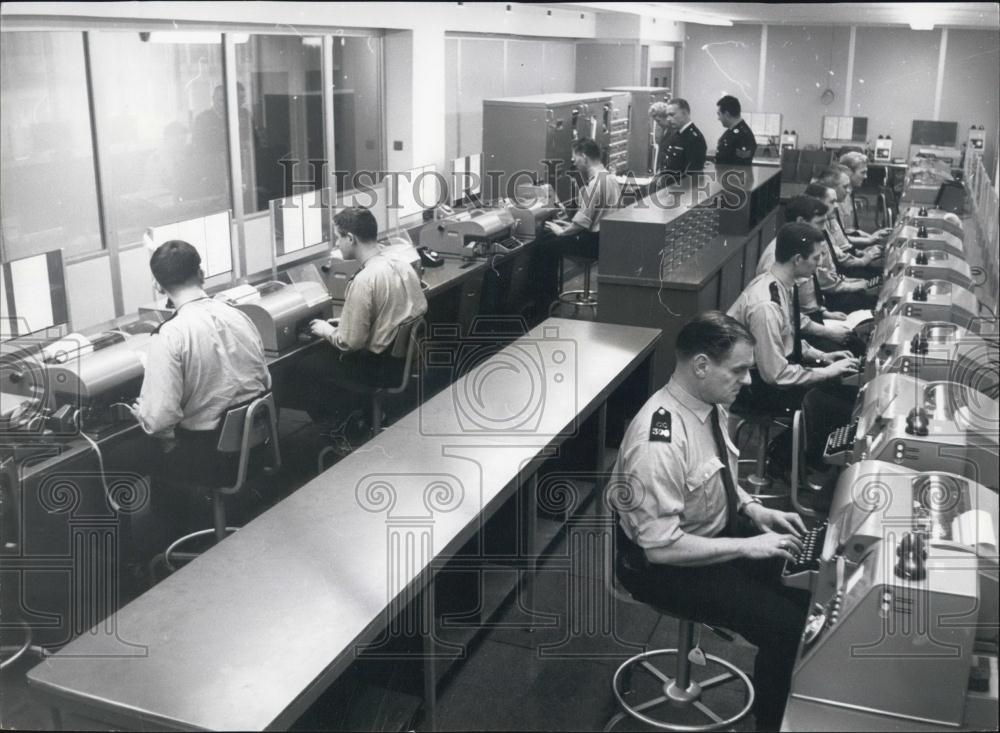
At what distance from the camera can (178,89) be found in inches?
190

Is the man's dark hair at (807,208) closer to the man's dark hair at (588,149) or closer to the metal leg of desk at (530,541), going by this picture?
the man's dark hair at (588,149)

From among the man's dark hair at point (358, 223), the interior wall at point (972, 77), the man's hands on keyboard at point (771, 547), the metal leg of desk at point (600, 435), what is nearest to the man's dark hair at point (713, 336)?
the man's hands on keyboard at point (771, 547)

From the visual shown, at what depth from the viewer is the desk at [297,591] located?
176 centimetres

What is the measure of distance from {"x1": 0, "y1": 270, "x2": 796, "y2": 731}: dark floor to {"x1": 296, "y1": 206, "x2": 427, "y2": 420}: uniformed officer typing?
1215 mm

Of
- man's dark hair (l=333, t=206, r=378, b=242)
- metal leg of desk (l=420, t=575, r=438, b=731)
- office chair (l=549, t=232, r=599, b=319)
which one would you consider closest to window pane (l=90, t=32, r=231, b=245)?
man's dark hair (l=333, t=206, r=378, b=242)

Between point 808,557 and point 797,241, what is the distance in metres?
1.98

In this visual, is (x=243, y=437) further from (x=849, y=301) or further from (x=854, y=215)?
(x=854, y=215)

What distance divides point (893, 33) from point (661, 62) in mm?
2917

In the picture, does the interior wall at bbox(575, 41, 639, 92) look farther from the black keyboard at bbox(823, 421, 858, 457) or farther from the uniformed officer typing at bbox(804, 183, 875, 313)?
the black keyboard at bbox(823, 421, 858, 457)

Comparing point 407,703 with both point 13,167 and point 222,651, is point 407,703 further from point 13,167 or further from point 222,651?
point 13,167

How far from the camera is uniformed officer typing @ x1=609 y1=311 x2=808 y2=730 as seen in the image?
95.1 inches

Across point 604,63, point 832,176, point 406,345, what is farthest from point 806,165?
point 406,345

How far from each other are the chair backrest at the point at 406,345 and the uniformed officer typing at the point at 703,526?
185cm

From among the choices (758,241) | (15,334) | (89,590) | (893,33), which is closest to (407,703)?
(89,590)
